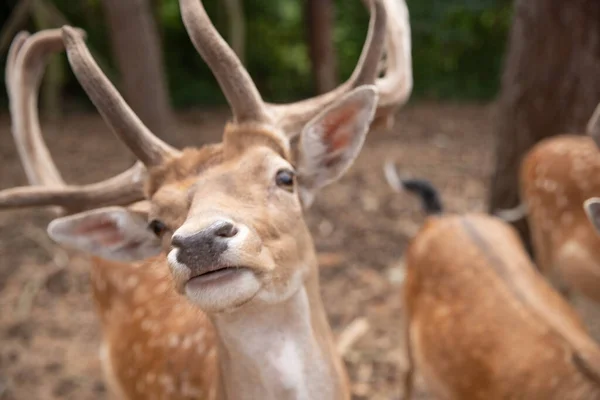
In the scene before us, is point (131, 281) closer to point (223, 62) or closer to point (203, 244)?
point (223, 62)

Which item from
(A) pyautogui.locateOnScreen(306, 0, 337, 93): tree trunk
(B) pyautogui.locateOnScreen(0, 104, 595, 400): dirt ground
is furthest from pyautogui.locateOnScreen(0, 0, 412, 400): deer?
(A) pyautogui.locateOnScreen(306, 0, 337, 93): tree trunk

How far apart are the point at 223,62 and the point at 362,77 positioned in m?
0.51

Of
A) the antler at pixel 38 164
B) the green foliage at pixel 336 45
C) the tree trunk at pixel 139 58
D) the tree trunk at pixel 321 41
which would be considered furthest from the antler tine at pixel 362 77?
the green foliage at pixel 336 45

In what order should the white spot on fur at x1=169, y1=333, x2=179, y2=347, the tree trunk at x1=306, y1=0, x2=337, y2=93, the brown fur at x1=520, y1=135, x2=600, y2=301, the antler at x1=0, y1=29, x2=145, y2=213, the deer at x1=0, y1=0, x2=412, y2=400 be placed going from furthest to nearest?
1. the tree trunk at x1=306, y1=0, x2=337, y2=93
2. the brown fur at x1=520, y1=135, x2=600, y2=301
3. the white spot on fur at x1=169, y1=333, x2=179, y2=347
4. the antler at x1=0, y1=29, x2=145, y2=213
5. the deer at x1=0, y1=0, x2=412, y2=400

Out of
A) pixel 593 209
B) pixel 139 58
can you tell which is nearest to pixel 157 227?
pixel 593 209

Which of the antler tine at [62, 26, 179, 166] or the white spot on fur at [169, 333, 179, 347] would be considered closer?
the antler tine at [62, 26, 179, 166]

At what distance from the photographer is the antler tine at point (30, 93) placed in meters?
2.65

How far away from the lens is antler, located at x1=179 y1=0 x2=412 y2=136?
1.91m

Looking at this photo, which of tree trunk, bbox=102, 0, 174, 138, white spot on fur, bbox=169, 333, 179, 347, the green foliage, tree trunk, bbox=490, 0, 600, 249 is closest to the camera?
white spot on fur, bbox=169, 333, 179, 347

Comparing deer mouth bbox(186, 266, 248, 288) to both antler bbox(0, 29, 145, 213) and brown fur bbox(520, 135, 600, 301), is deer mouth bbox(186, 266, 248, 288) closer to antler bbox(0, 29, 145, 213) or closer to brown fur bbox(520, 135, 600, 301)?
antler bbox(0, 29, 145, 213)

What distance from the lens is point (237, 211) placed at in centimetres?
168

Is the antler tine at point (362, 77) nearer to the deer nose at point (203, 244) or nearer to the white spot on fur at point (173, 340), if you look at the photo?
the deer nose at point (203, 244)

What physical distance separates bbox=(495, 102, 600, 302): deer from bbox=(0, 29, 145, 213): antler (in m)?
2.47

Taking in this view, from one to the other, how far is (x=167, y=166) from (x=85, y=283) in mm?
3098
